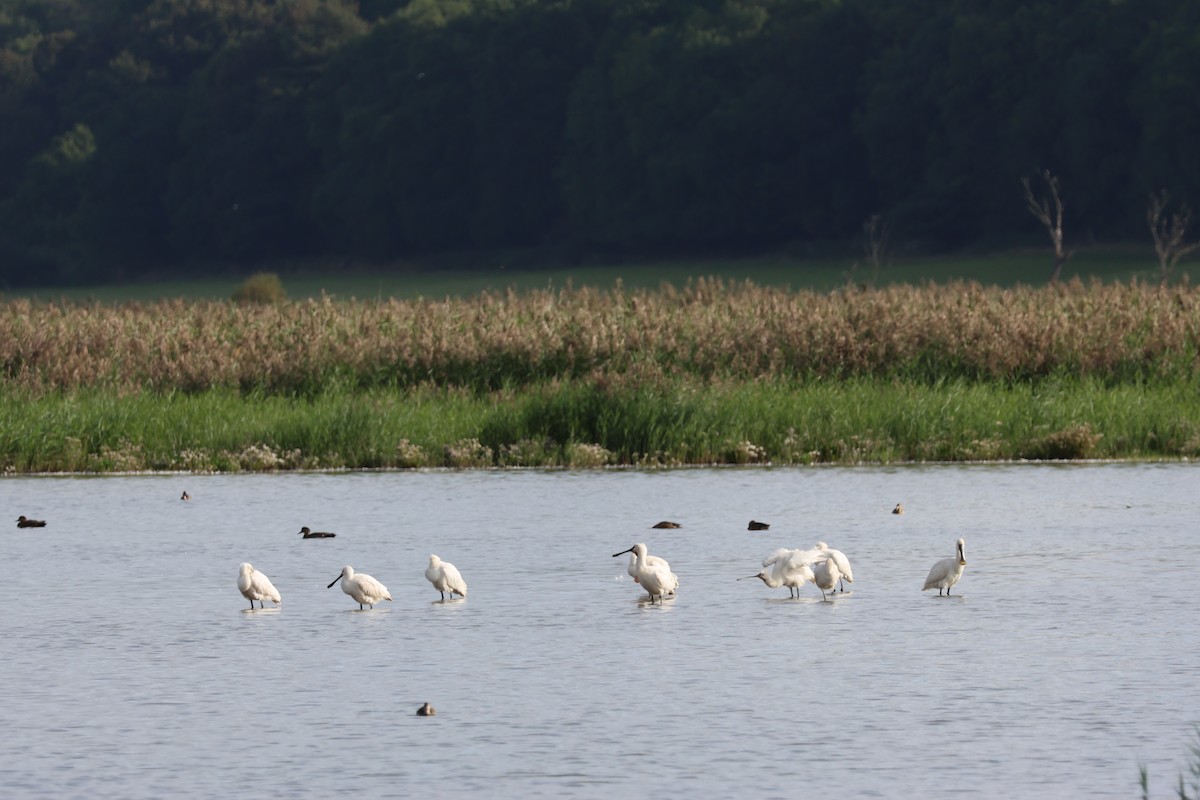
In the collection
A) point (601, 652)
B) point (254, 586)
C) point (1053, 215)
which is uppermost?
point (1053, 215)

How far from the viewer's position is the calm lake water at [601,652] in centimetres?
988

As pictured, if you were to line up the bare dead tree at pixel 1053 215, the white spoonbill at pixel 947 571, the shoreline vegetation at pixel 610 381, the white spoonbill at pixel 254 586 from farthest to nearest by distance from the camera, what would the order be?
the bare dead tree at pixel 1053 215 < the shoreline vegetation at pixel 610 381 < the white spoonbill at pixel 947 571 < the white spoonbill at pixel 254 586

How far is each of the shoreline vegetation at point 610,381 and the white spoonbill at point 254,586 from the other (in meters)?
9.64

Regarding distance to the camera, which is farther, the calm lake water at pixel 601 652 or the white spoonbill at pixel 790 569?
the white spoonbill at pixel 790 569

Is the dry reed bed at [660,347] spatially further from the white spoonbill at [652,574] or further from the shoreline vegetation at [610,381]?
the white spoonbill at [652,574]

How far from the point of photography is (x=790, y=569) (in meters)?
14.9

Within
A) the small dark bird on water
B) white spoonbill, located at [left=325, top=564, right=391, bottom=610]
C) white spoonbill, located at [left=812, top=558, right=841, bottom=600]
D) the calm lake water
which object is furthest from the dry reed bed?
white spoonbill, located at [left=325, top=564, right=391, bottom=610]

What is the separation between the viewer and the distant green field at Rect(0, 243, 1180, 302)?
76.4 m

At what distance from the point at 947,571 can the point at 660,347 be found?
1363 cm

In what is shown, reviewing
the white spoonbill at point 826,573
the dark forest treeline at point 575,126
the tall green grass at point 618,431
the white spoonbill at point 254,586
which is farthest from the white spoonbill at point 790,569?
the dark forest treeline at point 575,126

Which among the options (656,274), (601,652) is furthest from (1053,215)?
(601,652)

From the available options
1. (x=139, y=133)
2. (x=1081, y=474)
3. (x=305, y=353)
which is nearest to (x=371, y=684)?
(x=1081, y=474)

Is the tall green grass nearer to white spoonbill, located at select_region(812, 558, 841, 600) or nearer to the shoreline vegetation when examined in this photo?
the shoreline vegetation

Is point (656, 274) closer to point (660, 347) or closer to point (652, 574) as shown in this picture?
point (660, 347)
